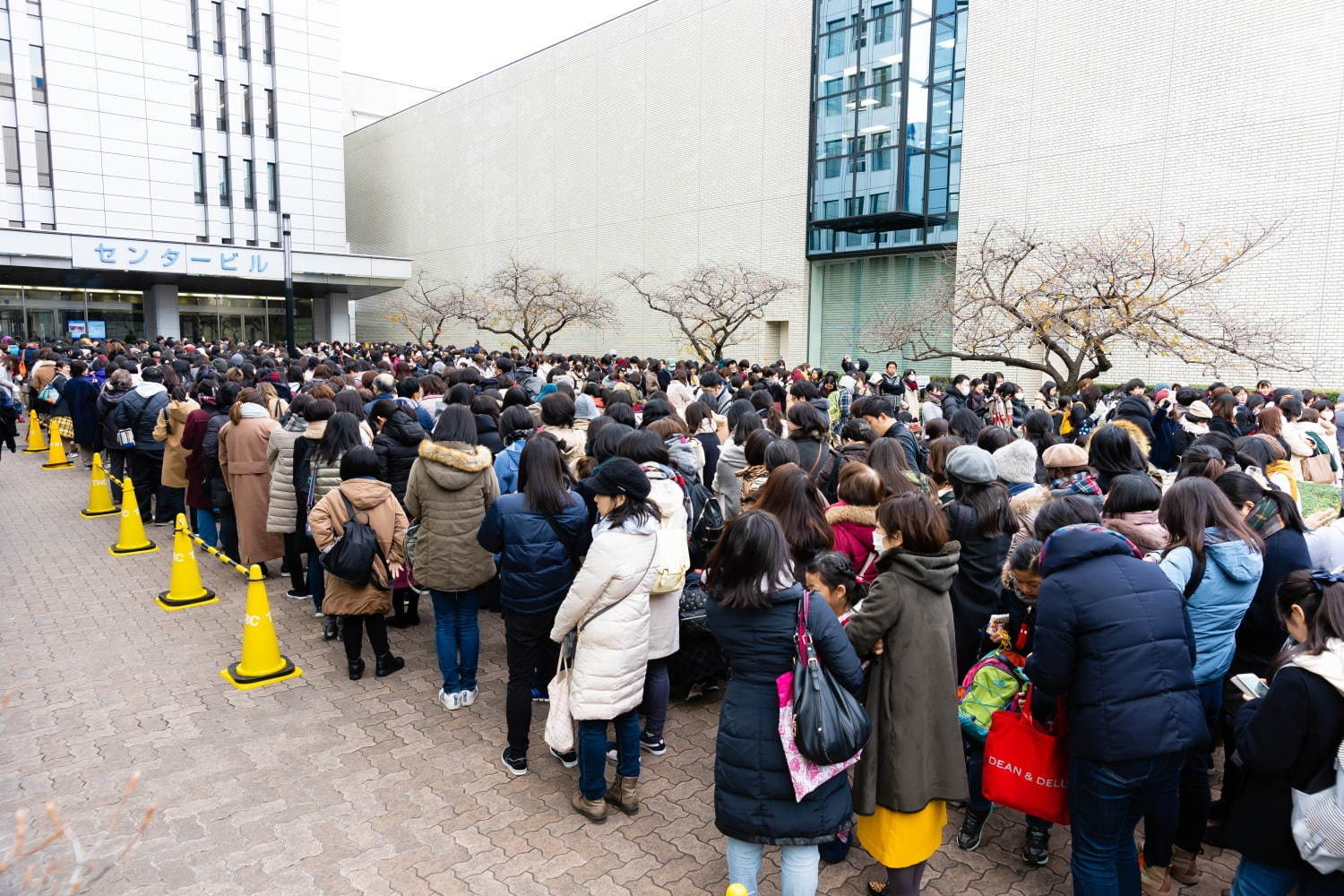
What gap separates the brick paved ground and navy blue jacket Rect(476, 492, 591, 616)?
1.10m

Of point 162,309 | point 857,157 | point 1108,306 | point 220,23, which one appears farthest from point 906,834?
point 220,23

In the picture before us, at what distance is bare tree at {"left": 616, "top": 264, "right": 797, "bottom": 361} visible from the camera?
80.7 feet

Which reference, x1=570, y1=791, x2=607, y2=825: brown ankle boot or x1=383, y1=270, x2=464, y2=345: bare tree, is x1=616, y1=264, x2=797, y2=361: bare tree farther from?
x1=570, y1=791, x2=607, y2=825: brown ankle boot

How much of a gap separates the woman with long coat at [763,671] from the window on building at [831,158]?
2431cm

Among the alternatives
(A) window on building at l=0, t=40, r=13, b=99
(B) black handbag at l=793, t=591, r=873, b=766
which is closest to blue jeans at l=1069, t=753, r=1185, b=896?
(B) black handbag at l=793, t=591, r=873, b=766

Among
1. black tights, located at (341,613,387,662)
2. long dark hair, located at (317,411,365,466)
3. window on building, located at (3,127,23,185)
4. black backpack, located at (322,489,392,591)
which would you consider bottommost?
black tights, located at (341,613,387,662)

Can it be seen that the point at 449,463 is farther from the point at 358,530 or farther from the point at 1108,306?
the point at 1108,306

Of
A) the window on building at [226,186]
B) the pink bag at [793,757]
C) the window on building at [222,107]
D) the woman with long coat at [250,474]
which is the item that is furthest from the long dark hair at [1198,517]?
the window on building at [222,107]

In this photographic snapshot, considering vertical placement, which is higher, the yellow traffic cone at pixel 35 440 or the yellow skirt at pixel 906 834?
the yellow traffic cone at pixel 35 440

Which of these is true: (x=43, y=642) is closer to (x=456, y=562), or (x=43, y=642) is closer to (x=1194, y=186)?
(x=456, y=562)

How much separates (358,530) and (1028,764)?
164 inches

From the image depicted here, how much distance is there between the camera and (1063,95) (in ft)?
66.5

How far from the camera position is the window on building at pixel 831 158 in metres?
25.1

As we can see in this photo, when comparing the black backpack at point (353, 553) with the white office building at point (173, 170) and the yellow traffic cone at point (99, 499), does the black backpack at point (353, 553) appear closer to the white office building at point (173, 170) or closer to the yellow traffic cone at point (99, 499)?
the yellow traffic cone at point (99, 499)
